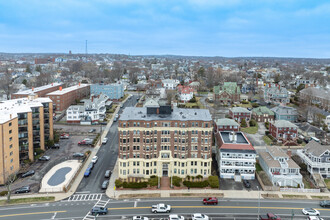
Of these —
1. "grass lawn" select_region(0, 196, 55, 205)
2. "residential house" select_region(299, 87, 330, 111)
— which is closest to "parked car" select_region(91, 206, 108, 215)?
"grass lawn" select_region(0, 196, 55, 205)

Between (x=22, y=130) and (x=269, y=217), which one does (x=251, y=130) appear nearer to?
(x=269, y=217)

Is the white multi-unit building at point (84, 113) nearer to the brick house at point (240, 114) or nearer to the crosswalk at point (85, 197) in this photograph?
the crosswalk at point (85, 197)

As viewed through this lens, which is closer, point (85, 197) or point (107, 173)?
point (85, 197)

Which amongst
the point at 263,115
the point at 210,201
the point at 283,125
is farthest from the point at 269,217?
the point at 263,115

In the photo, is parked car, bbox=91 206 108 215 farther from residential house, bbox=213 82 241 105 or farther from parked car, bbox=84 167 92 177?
residential house, bbox=213 82 241 105

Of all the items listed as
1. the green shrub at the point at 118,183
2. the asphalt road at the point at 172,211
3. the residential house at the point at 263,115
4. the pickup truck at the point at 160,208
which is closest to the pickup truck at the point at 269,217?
the asphalt road at the point at 172,211
